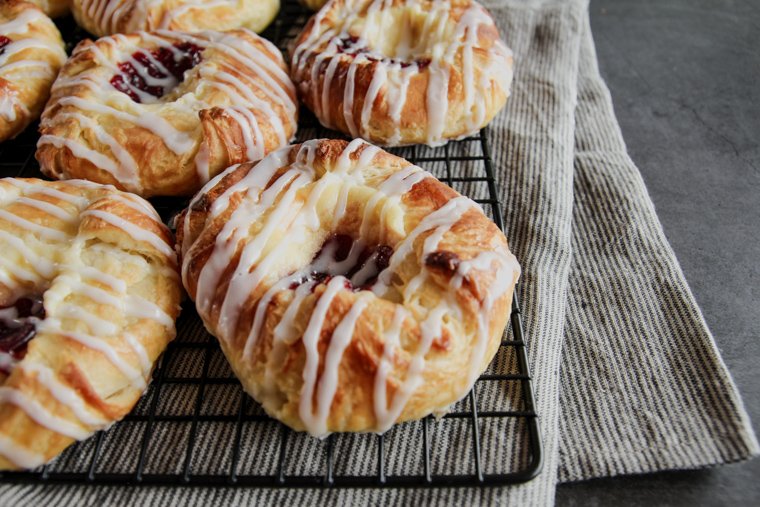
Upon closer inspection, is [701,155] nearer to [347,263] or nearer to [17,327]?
[347,263]

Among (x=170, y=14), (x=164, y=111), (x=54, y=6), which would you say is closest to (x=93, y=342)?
(x=164, y=111)

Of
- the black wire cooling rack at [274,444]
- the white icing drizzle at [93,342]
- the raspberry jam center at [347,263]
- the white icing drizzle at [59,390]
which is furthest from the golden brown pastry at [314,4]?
the white icing drizzle at [59,390]

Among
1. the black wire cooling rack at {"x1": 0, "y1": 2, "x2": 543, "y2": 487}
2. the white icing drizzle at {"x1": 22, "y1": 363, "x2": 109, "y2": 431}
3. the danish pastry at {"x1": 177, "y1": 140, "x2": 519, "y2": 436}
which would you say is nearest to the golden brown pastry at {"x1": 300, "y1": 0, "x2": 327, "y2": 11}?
the danish pastry at {"x1": 177, "y1": 140, "x2": 519, "y2": 436}

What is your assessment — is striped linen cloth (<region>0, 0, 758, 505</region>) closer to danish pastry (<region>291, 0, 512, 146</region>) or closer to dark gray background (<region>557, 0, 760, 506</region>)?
dark gray background (<region>557, 0, 760, 506</region>)

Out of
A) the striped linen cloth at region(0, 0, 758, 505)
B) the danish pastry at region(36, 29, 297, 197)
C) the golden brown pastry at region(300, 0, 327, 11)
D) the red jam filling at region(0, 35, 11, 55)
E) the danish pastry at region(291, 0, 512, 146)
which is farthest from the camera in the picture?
the golden brown pastry at region(300, 0, 327, 11)

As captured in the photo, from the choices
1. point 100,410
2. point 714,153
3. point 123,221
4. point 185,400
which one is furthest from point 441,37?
point 100,410

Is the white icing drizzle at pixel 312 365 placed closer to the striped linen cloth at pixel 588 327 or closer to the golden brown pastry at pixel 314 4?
the striped linen cloth at pixel 588 327
